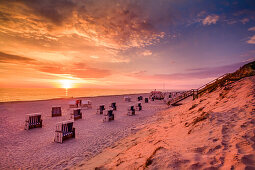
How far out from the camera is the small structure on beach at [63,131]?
25.8ft

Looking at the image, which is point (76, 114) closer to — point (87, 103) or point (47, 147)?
point (47, 147)

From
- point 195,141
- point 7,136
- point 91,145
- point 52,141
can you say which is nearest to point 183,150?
point 195,141

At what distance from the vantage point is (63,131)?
811 cm

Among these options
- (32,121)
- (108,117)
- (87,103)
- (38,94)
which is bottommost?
(108,117)

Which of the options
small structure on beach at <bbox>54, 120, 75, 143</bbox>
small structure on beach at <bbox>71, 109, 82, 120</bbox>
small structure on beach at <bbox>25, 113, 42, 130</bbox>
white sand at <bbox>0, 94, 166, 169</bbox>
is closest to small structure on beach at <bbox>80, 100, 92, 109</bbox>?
small structure on beach at <bbox>71, 109, 82, 120</bbox>

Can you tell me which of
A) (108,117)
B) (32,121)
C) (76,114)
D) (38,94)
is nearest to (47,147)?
(32,121)

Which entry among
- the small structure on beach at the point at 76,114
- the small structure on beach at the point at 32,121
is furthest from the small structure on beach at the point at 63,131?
the small structure on beach at the point at 76,114

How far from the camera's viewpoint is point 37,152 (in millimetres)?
6688

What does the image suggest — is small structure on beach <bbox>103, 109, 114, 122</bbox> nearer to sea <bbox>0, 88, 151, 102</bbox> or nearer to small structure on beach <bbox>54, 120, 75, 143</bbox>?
small structure on beach <bbox>54, 120, 75, 143</bbox>

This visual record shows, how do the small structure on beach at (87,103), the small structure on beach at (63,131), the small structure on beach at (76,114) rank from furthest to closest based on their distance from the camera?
the small structure on beach at (87,103) < the small structure on beach at (76,114) < the small structure on beach at (63,131)

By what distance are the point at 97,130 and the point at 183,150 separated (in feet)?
24.9

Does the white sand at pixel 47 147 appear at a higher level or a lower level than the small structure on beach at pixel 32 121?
lower

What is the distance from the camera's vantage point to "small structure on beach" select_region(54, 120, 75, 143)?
25.8 feet

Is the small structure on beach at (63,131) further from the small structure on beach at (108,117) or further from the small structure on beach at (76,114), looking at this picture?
the small structure on beach at (76,114)
